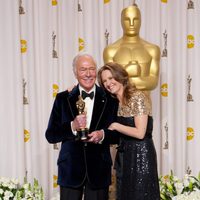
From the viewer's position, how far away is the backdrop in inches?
122

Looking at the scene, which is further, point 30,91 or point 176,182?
point 30,91

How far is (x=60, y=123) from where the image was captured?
79.4 inches

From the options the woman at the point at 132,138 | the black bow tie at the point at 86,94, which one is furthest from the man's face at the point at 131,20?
the black bow tie at the point at 86,94

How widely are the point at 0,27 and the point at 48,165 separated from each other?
1277 mm

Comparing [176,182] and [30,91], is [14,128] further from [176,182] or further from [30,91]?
[176,182]

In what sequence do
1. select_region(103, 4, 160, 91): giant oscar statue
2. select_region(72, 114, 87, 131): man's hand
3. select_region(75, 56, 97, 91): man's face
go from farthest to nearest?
select_region(103, 4, 160, 91): giant oscar statue < select_region(75, 56, 97, 91): man's face < select_region(72, 114, 87, 131): man's hand

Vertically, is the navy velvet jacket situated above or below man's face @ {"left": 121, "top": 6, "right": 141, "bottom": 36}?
below

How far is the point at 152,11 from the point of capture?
3.09 m

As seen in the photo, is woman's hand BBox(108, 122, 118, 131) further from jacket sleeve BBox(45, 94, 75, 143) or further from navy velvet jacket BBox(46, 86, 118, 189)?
jacket sleeve BBox(45, 94, 75, 143)

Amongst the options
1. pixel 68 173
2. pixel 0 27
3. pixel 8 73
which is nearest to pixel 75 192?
pixel 68 173

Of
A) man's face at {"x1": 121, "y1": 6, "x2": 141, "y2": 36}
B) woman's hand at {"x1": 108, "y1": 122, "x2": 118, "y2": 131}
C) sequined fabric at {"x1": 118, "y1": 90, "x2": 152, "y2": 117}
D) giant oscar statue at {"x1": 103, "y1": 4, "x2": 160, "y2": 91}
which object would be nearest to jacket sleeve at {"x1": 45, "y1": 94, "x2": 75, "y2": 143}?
woman's hand at {"x1": 108, "y1": 122, "x2": 118, "y2": 131}

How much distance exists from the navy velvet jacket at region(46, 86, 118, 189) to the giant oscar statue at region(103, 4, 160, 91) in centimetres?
45

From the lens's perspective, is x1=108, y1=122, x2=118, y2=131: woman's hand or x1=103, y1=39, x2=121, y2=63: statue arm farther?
x1=103, y1=39, x2=121, y2=63: statue arm

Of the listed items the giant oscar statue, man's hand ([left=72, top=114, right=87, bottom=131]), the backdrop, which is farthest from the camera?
the backdrop
